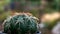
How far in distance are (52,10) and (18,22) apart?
5.22m

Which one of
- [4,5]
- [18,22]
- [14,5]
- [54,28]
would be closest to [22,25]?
[18,22]

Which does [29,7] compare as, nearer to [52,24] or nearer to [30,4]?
[30,4]

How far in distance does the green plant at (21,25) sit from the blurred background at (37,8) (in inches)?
161

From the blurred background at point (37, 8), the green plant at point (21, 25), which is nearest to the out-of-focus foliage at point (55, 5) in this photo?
the blurred background at point (37, 8)

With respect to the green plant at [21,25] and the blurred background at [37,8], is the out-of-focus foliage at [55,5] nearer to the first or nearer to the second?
the blurred background at [37,8]

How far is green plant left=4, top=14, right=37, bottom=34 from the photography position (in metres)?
2.52

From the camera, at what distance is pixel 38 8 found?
25.2ft

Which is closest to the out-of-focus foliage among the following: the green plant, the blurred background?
the blurred background

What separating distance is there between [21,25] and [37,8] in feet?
17.0

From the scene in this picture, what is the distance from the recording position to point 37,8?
25.2ft

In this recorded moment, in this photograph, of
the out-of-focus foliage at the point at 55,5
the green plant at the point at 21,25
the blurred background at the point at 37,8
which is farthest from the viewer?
the out-of-focus foliage at the point at 55,5

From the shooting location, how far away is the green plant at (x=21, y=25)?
8.28 ft

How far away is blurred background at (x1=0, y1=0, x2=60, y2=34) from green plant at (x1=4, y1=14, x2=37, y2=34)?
4077 millimetres

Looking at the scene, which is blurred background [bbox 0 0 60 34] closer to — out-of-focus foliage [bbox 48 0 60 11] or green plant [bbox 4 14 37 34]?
out-of-focus foliage [bbox 48 0 60 11]
